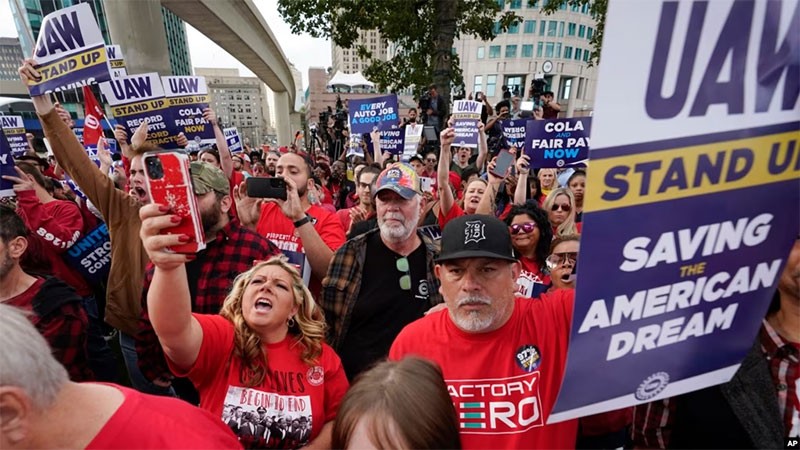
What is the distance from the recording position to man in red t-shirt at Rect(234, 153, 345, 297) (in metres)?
2.90

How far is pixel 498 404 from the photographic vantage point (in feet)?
5.20

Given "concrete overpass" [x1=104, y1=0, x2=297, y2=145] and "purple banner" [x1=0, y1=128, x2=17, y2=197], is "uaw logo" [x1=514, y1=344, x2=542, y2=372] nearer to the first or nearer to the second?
"purple banner" [x1=0, y1=128, x2=17, y2=197]

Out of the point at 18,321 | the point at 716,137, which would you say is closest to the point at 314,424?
the point at 18,321

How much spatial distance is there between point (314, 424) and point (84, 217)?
346 centimetres

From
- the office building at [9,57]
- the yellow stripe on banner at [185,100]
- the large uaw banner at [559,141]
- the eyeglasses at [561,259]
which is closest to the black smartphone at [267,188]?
the eyeglasses at [561,259]

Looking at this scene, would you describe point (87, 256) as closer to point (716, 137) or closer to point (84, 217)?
point (84, 217)

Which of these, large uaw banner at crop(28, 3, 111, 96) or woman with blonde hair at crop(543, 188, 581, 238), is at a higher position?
large uaw banner at crop(28, 3, 111, 96)

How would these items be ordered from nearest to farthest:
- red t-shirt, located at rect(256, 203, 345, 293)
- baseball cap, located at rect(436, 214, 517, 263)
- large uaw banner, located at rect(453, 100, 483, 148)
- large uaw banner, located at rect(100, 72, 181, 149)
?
baseball cap, located at rect(436, 214, 517, 263) < red t-shirt, located at rect(256, 203, 345, 293) < large uaw banner, located at rect(100, 72, 181, 149) < large uaw banner, located at rect(453, 100, 483, 148)

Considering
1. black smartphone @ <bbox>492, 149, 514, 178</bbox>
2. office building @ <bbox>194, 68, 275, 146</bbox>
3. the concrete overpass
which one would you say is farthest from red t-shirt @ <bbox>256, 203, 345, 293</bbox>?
office building @ <bbox>194, 68, 275, 146</bbox>

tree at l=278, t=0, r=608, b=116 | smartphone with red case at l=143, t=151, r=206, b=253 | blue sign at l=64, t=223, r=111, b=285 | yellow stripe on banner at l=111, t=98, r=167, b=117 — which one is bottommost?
blue sign at l=64, t=223, r=111, b=285

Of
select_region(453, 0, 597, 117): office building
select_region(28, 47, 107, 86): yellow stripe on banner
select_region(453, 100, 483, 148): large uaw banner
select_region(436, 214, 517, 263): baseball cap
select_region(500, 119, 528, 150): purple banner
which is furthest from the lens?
select_region(453, 0, 597, 117): office building

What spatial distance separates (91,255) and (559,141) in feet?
16.0

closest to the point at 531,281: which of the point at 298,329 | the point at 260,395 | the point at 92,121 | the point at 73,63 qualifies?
the point at 298,329

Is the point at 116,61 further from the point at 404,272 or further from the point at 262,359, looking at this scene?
the point at 262,359
